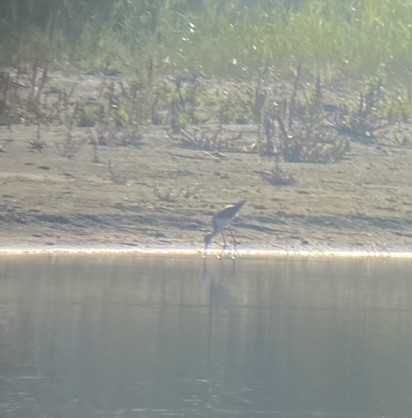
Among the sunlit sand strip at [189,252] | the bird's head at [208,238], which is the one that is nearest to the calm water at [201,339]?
the sunlit sand strip at [189,252]

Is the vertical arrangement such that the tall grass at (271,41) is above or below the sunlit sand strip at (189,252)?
above

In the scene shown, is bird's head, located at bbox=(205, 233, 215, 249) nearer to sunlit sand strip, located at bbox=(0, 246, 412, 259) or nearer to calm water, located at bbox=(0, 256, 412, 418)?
sunlit sand strip, located at bbox=(0, 246, 412, 259)

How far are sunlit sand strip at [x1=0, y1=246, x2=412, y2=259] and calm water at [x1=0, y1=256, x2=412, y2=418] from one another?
16.3 inches

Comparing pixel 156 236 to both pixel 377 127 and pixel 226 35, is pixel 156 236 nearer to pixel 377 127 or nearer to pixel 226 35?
pixel 377 127

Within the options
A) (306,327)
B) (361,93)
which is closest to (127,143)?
(361,93)

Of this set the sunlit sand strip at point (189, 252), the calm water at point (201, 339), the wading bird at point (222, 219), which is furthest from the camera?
the wading bird at point (222, 219)

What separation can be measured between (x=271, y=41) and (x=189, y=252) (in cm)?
727

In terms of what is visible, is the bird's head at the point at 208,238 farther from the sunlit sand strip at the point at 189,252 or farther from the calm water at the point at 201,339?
the calm water at the point at 201,339

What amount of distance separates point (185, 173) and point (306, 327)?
6.29 metres

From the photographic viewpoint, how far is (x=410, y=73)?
21750mm

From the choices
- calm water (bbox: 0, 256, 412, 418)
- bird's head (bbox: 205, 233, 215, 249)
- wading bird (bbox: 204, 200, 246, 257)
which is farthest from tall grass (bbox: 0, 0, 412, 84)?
calm water (bbox: 0, 256, 412, 418)

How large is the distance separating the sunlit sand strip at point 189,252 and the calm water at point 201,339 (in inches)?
16.3

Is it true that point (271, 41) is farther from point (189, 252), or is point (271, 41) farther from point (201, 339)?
point (201, 339)

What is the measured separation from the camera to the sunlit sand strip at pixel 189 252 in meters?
14.4
